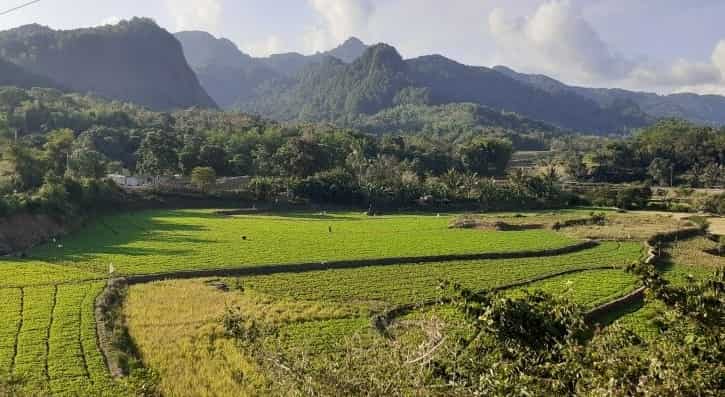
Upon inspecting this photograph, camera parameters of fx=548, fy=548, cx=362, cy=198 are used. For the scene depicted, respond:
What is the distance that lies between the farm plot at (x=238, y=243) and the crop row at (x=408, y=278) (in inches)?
100

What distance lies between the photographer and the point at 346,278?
30516 mm

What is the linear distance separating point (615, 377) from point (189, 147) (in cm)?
7432

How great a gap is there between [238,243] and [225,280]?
9889mm

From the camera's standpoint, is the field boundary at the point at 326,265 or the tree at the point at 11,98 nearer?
the field boundary at the point at 326,265

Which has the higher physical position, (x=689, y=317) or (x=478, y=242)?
(x=689, y=317)

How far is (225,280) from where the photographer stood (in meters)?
29.2

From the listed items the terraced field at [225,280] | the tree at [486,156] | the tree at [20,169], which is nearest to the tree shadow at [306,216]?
the terraced field at [225,280]

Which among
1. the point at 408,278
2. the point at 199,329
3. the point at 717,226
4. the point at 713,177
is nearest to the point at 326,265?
the point at 408,278

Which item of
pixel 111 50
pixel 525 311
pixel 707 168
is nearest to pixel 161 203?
pixel 525 311

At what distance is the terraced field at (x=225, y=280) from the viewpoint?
18.6 meters

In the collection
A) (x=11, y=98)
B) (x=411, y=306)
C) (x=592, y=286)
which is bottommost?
(x=592, y=286)

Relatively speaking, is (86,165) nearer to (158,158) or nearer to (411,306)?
(158,158)

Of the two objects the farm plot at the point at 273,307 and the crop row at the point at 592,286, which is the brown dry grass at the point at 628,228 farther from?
the crop row at the point at 592,286

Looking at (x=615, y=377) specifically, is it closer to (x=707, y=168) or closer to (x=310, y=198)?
(x=310, y=198)
